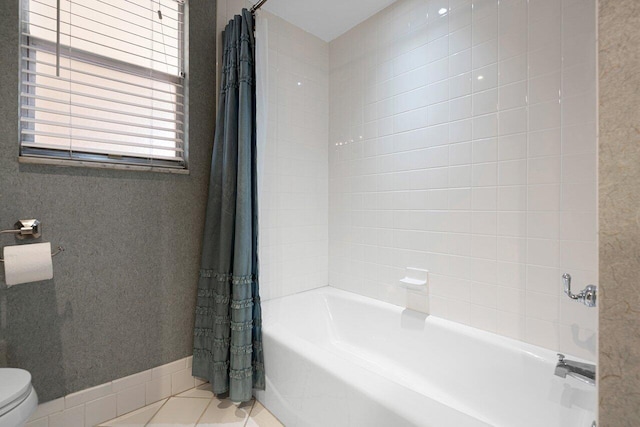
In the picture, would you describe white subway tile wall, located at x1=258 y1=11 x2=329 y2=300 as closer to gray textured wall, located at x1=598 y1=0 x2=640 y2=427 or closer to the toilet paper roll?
the toilet paper roll

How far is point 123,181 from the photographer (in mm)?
1557

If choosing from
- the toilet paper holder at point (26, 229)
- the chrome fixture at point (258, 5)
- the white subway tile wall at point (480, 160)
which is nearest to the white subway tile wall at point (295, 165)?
the white subway tile wall at point (480, 160)

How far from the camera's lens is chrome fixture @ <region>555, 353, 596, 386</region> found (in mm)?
1057

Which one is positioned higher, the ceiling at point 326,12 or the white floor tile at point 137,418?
the ceiling at point 326,12

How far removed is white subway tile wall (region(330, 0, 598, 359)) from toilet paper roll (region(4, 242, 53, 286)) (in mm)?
1757

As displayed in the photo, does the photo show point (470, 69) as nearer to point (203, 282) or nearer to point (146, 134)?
point (146, 134)

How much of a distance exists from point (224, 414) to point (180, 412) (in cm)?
24

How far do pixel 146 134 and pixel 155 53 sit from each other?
0.48 metres

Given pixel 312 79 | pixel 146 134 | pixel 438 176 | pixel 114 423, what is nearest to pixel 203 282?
pixel 114 423

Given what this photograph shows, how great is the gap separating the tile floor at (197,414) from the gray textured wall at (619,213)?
59.8 inches

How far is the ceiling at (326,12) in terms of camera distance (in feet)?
6.48

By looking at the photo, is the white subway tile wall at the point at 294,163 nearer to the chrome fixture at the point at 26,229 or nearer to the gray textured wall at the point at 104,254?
the gray textured wall at the point at 104,254

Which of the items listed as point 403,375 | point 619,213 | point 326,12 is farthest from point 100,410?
point 326,12

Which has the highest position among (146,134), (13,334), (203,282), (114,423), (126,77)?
(126,77)
